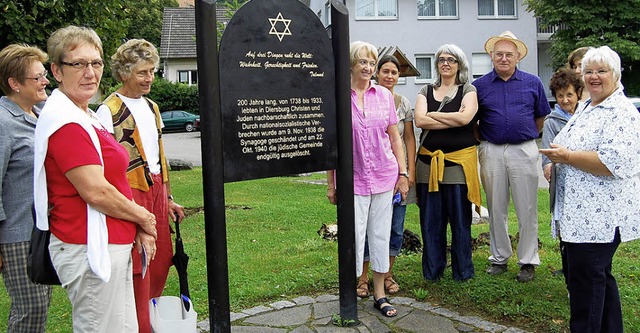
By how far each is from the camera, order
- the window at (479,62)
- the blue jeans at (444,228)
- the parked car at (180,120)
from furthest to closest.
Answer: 1. the parked car at (180,120)
2. the window at (479,62)
3. the blue jeans at (444,228)

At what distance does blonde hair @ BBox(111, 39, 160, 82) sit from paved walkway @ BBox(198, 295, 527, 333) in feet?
6.67

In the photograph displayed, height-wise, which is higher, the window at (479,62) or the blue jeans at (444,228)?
the window at (479,62)

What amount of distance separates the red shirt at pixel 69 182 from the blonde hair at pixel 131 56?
3.74 ft

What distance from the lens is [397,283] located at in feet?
18.3

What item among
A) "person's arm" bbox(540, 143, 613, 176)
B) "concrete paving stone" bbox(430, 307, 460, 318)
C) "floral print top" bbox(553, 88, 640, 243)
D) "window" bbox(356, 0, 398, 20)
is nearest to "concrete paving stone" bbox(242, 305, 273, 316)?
"concrete paving stone" bbox(430, 307, 460, 318)

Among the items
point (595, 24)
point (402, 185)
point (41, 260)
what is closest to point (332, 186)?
point (402, 185)

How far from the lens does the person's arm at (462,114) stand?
5.25 meters

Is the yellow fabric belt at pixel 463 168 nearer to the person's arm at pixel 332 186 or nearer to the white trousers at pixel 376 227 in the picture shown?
the white trousers at pixel 376 227

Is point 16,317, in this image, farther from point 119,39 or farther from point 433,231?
point 119,39

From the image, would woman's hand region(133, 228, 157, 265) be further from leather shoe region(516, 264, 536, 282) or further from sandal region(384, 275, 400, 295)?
leather shoe region(516, 264, 536, 282)

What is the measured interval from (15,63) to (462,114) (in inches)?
136

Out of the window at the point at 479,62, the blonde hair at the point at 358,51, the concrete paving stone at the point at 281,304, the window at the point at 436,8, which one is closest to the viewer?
the blonde hair at the point at 358,51

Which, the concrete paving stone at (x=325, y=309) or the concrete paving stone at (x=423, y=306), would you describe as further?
Result: the concrete paving stone at (x=423, y=306)

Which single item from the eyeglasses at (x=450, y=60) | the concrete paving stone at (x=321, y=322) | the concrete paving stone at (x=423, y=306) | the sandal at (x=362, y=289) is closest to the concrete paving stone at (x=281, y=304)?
the concrete paving stone at (x=321, y=322)
